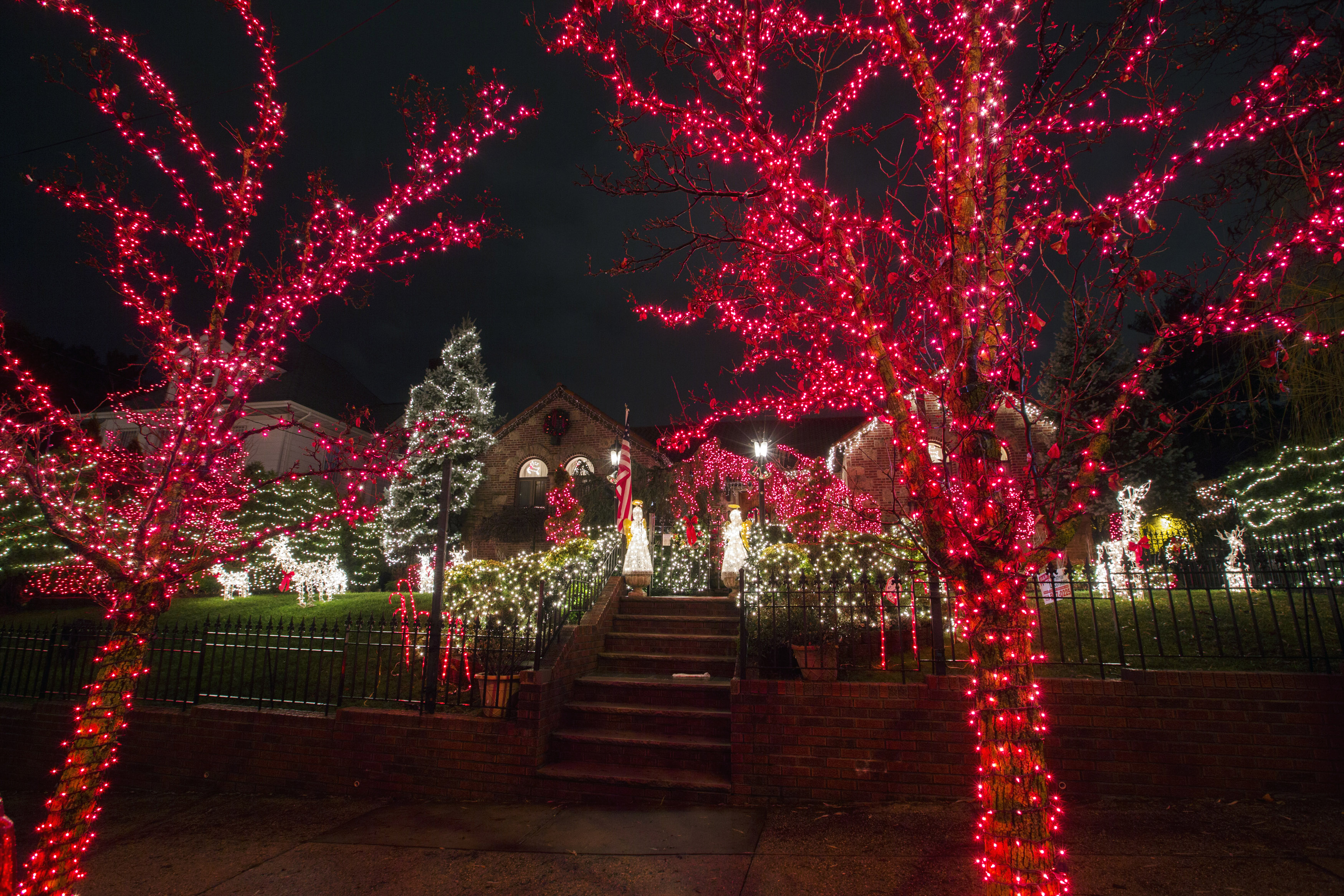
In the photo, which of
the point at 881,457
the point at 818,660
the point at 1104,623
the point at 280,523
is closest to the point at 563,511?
the point at 280,523

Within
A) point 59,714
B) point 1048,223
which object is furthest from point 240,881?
point 1048,223

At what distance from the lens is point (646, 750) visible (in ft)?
19.4

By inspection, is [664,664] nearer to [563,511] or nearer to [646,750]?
[646,750]

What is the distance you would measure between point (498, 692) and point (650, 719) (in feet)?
5.12

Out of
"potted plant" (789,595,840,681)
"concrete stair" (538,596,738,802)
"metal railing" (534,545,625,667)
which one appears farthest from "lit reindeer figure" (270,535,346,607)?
"potted plant" (789,595,840,681)

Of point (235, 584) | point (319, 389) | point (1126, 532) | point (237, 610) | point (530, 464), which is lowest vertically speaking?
point (237, 610)

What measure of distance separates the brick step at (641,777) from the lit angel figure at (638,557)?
3.66m

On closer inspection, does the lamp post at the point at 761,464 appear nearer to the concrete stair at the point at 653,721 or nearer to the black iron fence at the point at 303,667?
the concrete stair at the point at 653,721

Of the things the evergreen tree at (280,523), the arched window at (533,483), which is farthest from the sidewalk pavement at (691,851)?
the arched window at (533,483)

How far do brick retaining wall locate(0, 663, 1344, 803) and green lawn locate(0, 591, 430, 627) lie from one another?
7097mm

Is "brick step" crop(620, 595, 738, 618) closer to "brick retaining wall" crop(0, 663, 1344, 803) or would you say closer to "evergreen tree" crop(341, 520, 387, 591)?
"brick retaining wall" crop(0, 663, 1344, 803)

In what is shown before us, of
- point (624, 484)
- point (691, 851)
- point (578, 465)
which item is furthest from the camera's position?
point (578, 465)

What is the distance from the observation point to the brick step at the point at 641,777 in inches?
214

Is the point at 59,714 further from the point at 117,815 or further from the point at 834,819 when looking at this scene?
the point at 834,819
